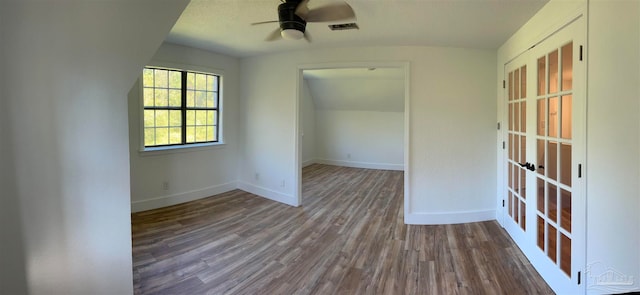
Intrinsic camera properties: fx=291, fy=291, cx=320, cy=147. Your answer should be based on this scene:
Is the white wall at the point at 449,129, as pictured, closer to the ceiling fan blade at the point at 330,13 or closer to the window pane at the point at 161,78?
the ceiling fan blade at the point at 330,13

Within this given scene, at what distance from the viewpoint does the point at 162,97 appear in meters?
4.34

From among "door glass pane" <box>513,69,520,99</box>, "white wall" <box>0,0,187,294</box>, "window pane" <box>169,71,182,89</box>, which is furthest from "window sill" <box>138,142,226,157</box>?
"door glass pane" <box>513,69,520,99</box>

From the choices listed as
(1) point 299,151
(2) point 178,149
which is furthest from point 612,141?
(2) point 178,149

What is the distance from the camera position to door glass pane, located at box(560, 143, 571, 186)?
213 cm

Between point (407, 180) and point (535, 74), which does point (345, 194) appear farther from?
point (535, 74)

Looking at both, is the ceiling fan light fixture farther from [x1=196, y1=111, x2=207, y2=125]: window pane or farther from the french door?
[x1=196, y1=111, x2=207, y2=125]: window pane

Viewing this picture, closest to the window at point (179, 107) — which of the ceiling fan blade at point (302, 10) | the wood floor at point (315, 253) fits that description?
the wood floor at point (315, 253)

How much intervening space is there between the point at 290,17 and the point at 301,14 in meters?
0.09

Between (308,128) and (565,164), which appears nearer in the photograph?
(565,164)

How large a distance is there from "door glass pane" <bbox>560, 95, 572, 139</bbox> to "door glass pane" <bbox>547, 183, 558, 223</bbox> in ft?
1.49

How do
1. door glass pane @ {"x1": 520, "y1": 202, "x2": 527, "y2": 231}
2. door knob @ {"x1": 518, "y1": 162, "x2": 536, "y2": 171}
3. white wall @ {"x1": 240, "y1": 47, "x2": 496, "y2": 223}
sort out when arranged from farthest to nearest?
white wall @ {"x1": 240, "y1": 47, "x2": 496, "y2": 223}, door glass pane @ {"x1": 520, "y1": 202, "x2": 527, "y2": 231}, door knob @ {"x1": 518, "y1": 162, "x2": 536, "y2": 171}

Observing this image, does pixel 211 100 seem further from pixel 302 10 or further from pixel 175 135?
pixel 302 10

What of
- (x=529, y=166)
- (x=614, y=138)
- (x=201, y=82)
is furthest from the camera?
(x=201, y=82)

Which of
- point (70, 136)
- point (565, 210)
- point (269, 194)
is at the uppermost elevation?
point (70, 136)
